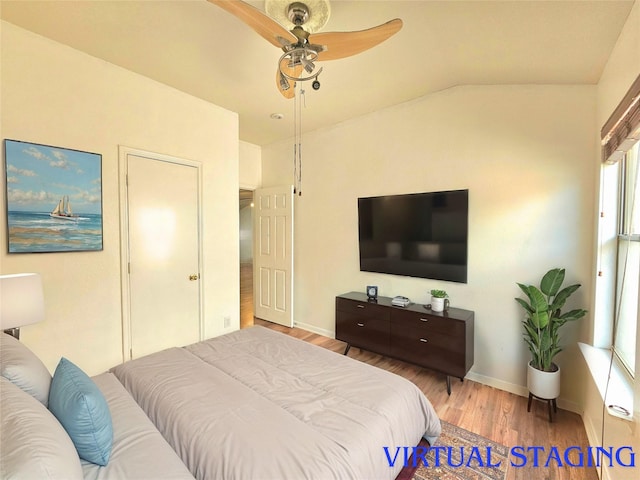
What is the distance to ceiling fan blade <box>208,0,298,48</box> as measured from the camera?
50.8 inches

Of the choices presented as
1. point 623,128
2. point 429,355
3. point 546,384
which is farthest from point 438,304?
point 623,128

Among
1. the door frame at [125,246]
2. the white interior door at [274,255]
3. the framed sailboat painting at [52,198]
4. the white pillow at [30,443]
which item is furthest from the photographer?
the white interior door at [274,255]

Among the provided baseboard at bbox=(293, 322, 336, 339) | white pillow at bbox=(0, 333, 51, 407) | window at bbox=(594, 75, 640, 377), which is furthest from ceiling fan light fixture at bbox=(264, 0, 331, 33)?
baseboard at bbox=(293, 322, 336, 339)

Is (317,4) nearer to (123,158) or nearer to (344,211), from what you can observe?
(123,158)

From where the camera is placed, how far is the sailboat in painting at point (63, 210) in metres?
2.08

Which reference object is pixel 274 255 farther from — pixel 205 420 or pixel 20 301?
pixel 205 420

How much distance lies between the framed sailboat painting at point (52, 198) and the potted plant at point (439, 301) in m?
2.91

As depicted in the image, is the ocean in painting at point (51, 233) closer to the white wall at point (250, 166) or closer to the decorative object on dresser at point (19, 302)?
the decorative object on dresser at point (19, 302)

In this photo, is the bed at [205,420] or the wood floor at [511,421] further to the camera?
the wood floor at [511,421]

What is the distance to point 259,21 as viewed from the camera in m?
1.40

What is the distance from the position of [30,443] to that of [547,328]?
9.31 ft

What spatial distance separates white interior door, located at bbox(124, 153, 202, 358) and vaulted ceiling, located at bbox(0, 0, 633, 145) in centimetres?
85

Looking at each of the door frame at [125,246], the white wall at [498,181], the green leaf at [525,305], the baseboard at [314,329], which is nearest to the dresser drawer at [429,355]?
the white wall at [498,181]

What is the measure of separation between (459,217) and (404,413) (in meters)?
1.89
